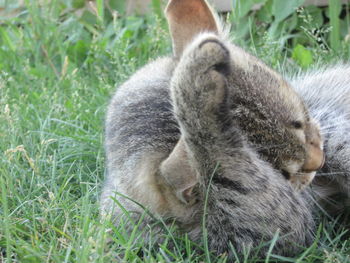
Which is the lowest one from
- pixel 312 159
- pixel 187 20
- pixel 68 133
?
pixel 68 133

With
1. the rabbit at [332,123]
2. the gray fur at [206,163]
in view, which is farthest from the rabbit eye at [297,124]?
the rabbit at [332,123]

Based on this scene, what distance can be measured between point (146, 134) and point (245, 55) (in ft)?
1.45

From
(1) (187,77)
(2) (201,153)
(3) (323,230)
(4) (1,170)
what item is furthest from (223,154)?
(4) (1,170)

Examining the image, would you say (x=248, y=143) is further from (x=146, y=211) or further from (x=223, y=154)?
(x=146, y=211)

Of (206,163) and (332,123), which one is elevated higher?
(206,163)

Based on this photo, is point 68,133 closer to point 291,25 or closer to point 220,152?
point 220,152

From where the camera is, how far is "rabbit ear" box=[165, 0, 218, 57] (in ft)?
7.63

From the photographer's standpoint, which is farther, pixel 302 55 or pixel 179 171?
pixel 302 55

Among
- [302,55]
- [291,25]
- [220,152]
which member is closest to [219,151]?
[220,152]

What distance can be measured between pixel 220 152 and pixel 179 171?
5.4 inches

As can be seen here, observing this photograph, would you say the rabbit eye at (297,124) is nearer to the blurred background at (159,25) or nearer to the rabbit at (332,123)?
the rabbit at (332,123)

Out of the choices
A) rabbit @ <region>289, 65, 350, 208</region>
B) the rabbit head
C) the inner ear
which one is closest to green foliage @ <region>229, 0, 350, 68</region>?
rabbit @ <region>289, 65, 350, 208</region>

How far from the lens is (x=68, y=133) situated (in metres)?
3.00

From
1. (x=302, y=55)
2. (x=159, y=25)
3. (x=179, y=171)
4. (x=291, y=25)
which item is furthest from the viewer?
(x=291, y=25)
